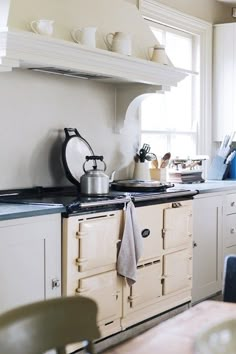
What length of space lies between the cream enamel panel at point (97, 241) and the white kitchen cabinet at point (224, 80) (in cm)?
257

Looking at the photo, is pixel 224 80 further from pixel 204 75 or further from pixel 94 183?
pixel 94 183

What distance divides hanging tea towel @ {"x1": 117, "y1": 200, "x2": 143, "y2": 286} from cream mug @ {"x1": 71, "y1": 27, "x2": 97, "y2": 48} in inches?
38.6

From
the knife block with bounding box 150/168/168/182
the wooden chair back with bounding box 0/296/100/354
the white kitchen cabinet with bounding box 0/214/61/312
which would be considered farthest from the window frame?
the wooden chair back with bounding box 0/296/100/354

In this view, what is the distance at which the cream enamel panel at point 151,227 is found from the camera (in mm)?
3799

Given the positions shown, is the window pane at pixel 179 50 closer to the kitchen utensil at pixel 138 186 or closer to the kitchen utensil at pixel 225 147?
the kitchen utensil at pixel 225 147

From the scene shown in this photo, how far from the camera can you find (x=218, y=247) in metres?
4.84

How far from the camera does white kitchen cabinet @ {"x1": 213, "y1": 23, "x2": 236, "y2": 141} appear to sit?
5.74 m

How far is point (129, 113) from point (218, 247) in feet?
4.20

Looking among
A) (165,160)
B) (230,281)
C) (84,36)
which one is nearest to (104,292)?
(230,281)

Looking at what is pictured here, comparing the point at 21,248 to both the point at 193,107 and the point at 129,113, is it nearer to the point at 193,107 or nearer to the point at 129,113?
the point at 129,113

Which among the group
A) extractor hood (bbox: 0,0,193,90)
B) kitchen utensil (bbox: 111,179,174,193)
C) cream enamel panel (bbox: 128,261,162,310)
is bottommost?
cream enamel panel (bbox: 128,261,162,310)

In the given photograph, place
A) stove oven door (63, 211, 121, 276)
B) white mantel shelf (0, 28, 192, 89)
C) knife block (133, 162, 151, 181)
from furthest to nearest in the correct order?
knife block (133, 162, 151, 181), stove oven door (63, 211, 121, 276), white mantel shelf (0, 28, 192, 89)

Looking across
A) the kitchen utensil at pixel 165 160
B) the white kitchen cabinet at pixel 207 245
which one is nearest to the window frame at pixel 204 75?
the kitchen utensil at pixel 165 160

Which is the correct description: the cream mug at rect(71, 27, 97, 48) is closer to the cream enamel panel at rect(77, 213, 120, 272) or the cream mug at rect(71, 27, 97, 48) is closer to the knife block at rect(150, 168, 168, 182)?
the cream enamel panel at rect(77, 213, 120, 272)
